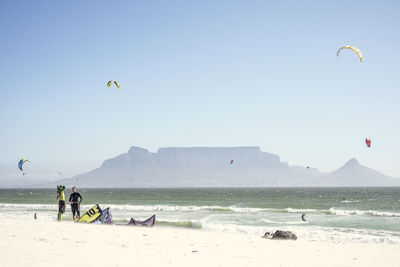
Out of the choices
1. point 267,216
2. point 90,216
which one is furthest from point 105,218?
point 267,216

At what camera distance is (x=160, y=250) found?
32.8 ft

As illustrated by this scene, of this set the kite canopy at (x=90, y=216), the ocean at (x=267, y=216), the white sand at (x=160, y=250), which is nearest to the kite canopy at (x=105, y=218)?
the kite canopy at (x=90, y=216)

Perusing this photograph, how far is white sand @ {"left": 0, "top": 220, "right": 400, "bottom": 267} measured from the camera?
834 centimetres

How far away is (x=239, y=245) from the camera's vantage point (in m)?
11.4

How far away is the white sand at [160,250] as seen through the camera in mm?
8344

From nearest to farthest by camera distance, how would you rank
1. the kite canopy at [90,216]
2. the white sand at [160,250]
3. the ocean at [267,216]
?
the white sand at [160,250] → the kite canopy at [90,216] → the ocean at [267,216]

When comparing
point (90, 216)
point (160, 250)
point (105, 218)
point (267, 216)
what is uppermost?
point (90, 216)

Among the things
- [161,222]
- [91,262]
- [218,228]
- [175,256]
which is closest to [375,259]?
[175,256]

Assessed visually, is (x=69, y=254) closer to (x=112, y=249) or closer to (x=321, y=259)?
(x=112, y=249)

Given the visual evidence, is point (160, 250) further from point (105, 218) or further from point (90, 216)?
point (105, 218)

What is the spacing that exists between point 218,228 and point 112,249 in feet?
39.4

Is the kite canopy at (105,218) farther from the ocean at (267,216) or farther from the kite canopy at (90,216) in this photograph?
the ocean at (267,216)

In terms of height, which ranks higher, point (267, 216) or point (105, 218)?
point (105, 218)

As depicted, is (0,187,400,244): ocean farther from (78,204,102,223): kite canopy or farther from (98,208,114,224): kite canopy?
(78,204,102,223): kite canopy
